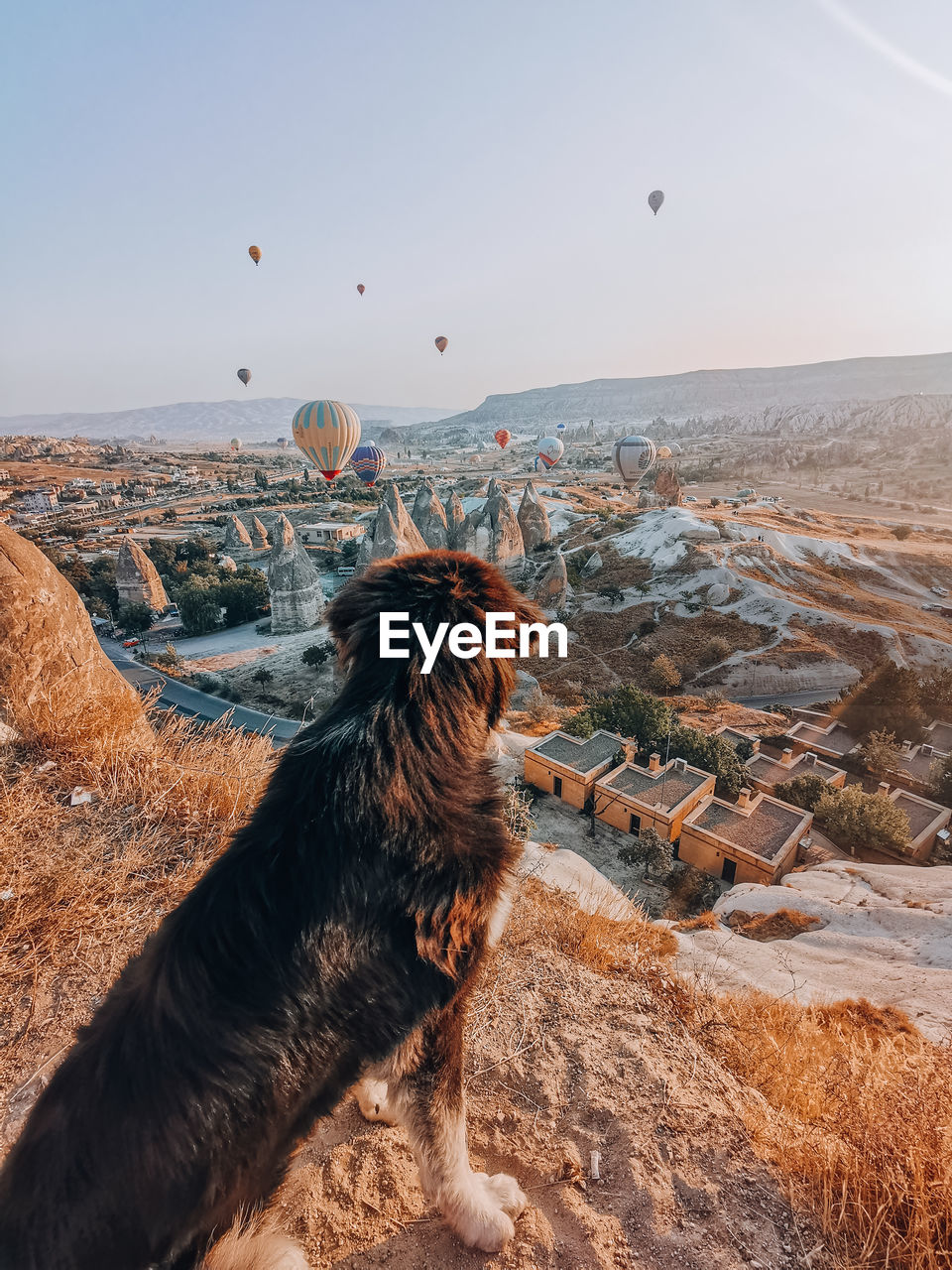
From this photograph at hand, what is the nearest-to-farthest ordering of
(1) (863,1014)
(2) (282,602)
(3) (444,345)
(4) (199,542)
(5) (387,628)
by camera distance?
(5) (387,628) → (1) (863,1014) → (2) (282,602) → (4) (199,542) → (3) (444,345)

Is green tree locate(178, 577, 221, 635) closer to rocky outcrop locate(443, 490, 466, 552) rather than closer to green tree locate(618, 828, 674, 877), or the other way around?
rocky outcrop locate(443, 490, 466, 552)

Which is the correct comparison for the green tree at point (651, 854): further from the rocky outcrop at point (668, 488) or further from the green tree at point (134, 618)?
the rocky outcrop at point (668, 488)

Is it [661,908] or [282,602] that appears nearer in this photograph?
[661,908]

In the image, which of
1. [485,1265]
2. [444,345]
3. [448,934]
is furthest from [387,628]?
[444,345]

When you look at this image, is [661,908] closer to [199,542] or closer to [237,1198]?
[237,1198]

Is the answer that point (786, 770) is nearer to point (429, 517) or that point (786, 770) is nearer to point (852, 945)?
point (852, 945)

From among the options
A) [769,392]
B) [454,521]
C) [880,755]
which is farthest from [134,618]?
[769,392]
